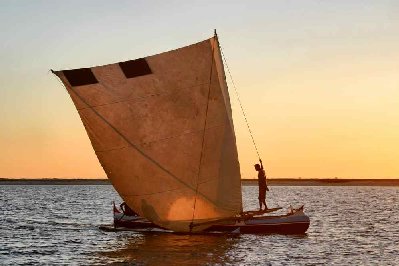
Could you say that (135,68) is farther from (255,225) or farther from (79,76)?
(255,225)

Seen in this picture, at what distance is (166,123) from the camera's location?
29594 mm

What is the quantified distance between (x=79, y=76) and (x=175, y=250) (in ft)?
31.4

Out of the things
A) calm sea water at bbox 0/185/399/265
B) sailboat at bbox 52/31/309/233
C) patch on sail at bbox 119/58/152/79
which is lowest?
calm sea water at bbox 0/185/399/265

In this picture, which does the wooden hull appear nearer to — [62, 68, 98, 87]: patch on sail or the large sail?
the large sail

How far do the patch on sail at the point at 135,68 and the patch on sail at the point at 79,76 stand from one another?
1500mm

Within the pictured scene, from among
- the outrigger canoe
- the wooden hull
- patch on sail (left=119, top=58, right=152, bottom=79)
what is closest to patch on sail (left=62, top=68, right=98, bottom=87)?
patch on sail (left=119, top=58, right=152, bottom=79)

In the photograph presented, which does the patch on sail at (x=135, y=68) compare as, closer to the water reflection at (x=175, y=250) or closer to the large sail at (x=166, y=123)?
the large sail at (x=166, y=123)

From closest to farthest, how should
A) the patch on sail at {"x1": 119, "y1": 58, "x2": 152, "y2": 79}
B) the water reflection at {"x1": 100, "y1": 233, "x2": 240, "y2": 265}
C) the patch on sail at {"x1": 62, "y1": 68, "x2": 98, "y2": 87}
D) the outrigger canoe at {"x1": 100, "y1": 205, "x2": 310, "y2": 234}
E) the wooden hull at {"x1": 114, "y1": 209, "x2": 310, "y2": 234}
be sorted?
the water reflection at {"x1": 100, "y1": 233, "x2": 240, "y2": 265}, the patch on sail at {"x1": 62, "y1": 68, "x2": 98, "y2": 87}, the patch on sail at {"x1": 119, "y1": 58, "x2": 152, "y2": 79}, the outrigger canoe at {"x1": 100, "y1": 205, "x2": 310, "y2": 234}, the wooden hull at {"x1": 114, "y1": 209, "x2": 310, "y2": 234}

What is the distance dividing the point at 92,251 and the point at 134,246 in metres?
2.28

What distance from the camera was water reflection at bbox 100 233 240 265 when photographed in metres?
28.3

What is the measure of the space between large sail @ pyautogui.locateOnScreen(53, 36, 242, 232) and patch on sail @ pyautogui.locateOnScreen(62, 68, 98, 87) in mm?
46

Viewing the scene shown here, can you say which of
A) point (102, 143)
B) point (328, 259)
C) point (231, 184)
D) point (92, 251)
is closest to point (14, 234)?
point (92, 251)

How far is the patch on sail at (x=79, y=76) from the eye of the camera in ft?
93.9

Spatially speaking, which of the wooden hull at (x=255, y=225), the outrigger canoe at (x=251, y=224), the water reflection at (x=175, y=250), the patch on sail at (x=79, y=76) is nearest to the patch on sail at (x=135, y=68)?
the patch on sail at (x=79, y=76)
